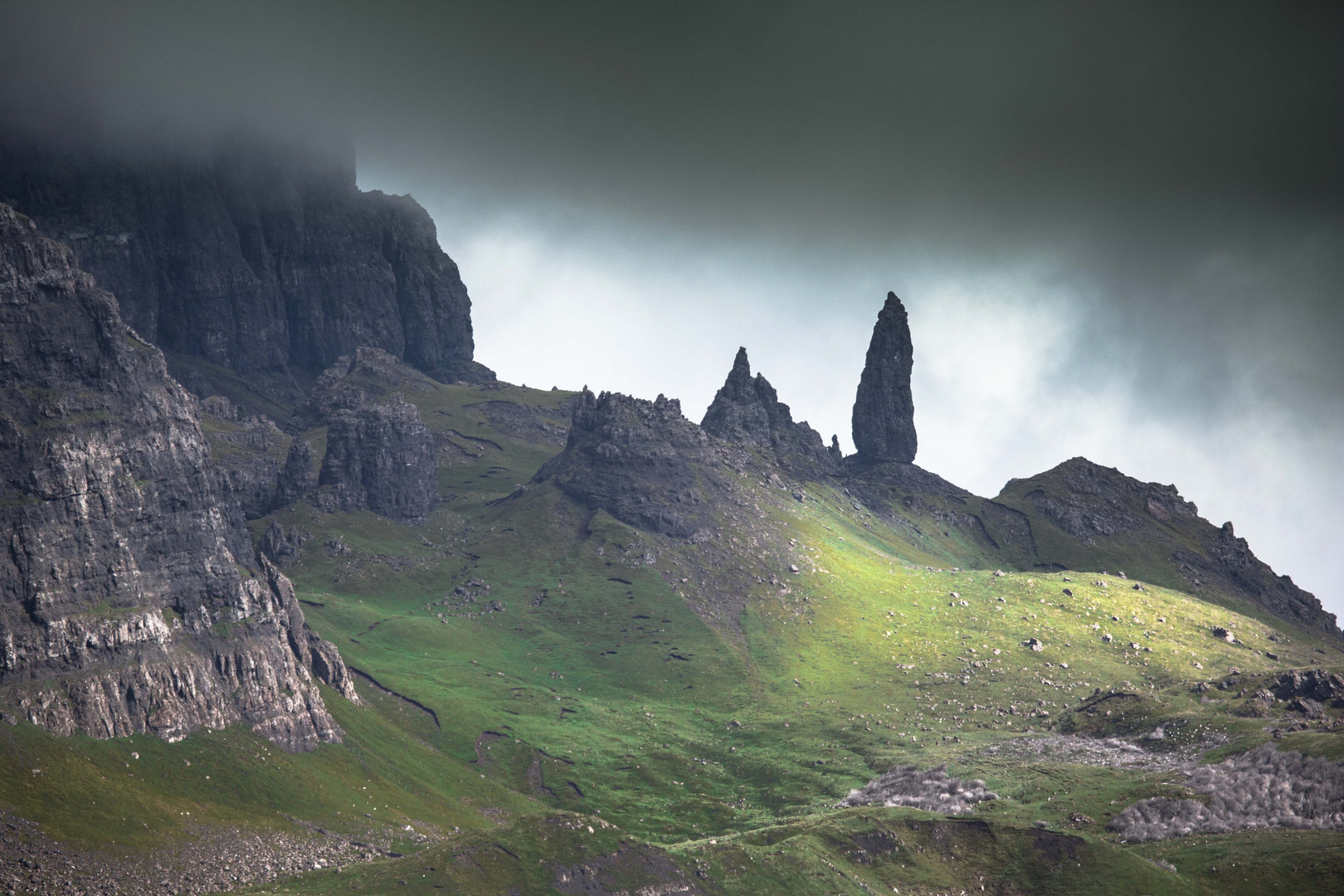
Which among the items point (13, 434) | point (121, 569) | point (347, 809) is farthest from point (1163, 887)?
point (13, 434)

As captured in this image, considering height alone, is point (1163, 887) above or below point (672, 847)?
above

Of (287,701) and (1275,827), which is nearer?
(1275,827)

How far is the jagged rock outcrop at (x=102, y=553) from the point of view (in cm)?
16325

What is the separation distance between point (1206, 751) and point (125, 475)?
19831cm

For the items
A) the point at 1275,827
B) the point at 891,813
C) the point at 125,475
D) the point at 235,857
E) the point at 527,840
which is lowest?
the point at 235,857

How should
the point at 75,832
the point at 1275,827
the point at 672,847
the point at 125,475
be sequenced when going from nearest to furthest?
the point at 75,832, the point at 1275,827, the point at 672,847, the point at 125,475

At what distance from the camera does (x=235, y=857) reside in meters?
148

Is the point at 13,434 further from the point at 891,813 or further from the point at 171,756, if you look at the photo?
the point at 891,813

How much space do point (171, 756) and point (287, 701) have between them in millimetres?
A: 29814

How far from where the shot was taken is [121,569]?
584 feet

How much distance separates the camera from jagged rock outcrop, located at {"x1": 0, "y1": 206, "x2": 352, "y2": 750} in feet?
536

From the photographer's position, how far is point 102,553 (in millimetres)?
176250

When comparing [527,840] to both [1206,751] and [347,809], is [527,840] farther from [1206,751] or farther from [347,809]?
[1206,751]

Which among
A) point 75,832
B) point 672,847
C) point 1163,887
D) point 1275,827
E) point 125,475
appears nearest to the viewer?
point 75,832
